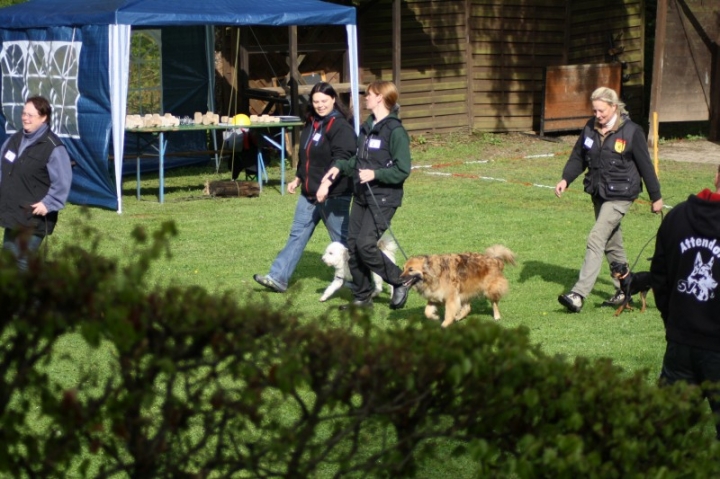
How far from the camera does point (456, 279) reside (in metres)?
8.57

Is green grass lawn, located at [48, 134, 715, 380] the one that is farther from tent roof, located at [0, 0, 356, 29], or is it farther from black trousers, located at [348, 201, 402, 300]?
tent roof, located at [0, 0, 356, 29]

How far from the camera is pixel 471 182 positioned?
1697cm

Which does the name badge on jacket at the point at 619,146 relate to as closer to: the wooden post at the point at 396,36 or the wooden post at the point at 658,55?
the wooden post at the point at 396,36

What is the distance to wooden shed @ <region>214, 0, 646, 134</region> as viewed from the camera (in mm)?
21891

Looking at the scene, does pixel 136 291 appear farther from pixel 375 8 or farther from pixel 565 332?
pixel 375 8

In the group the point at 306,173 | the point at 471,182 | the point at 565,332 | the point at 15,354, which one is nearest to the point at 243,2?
the point at 471,182

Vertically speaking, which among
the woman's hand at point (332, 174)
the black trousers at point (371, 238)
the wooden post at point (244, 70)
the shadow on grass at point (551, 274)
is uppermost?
the wooden post at point (244, 70)

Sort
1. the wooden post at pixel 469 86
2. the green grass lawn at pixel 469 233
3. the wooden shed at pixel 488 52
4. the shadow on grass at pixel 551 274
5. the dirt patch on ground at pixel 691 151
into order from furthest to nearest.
Answer: the wooden post at pixel 469 86 → the wooden shed at pixel 488 52 → the dirt patch on ground at pixel 691 151 → the shadow on grass at pixel 551 274 → the green grass lawn at pixel 469 233

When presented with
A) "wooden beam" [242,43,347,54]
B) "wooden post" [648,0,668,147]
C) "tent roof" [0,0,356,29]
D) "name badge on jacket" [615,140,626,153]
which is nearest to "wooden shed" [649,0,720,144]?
"wooden post" [648,0,668,147]

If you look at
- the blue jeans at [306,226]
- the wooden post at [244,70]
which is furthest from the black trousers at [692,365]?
the wooden post at [244,70]

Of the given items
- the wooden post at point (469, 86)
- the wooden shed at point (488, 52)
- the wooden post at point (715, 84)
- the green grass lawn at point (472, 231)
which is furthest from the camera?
the wooden post at point (469, 86)

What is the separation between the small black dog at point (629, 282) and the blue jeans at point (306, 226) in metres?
2.32

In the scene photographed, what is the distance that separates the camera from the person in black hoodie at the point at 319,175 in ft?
30.7

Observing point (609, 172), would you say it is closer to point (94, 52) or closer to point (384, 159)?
point (384, 159)
